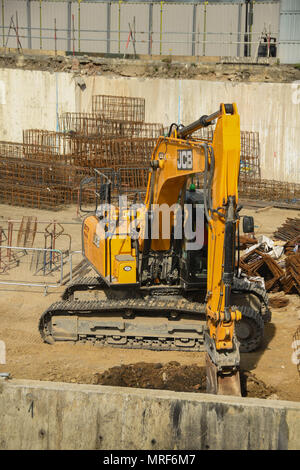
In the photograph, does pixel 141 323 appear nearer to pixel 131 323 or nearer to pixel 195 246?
pixel 131 323

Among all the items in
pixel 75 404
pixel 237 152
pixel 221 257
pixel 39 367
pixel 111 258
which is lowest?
pixel 39 367

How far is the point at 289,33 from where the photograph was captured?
29.7 meters

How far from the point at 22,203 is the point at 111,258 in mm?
12511

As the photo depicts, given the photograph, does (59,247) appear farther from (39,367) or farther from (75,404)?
(75,404)

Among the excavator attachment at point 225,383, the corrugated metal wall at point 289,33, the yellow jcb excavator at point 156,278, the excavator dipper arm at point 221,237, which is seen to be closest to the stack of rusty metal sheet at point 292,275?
the yellow jcb excavator at point 156,278

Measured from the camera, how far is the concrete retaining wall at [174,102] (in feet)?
87.0

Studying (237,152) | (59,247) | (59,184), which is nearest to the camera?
(237,152)

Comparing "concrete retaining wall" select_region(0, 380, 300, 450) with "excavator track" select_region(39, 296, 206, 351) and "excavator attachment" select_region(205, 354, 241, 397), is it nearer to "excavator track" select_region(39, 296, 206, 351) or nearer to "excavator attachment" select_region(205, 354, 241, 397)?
"excavator attachment" select_region(205, 354, 241, 397)

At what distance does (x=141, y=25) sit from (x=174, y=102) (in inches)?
418

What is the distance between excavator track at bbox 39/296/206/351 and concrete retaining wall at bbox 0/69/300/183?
16.3 m

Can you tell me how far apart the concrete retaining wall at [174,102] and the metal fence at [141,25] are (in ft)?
22.0

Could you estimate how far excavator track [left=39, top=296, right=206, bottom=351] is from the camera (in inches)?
455
